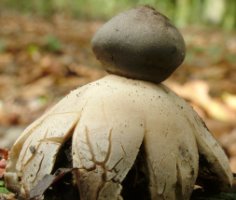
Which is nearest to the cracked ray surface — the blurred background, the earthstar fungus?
the earthstar fungus

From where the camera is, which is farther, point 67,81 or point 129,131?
point 67,81

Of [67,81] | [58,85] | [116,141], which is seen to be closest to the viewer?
[116,141]

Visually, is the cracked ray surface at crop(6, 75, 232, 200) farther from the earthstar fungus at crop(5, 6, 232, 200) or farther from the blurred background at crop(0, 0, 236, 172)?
the blurred background at crop(0, 0, 236, 172)

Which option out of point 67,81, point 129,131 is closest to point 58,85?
point 67,81

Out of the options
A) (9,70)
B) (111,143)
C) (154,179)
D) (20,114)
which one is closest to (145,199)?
(154,179)

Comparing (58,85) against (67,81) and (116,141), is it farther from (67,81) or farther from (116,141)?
(116,141)

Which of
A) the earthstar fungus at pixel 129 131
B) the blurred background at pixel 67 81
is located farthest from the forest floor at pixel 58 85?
the earthstar fungus at pixel 129 131

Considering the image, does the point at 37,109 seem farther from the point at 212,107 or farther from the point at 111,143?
the point at 111,143

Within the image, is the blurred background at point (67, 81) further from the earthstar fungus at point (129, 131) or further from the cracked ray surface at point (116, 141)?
the cracked ray surface at point (116, 141)
